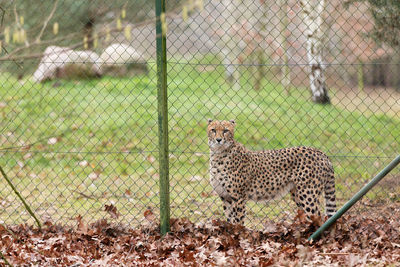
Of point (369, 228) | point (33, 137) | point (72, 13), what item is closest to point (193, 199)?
point (369, 228)

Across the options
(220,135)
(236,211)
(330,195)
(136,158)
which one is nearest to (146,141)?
(136,158)

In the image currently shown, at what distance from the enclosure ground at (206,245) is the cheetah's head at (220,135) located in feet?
3.14

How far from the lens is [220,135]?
225 inches

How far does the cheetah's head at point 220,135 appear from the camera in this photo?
5.71 meters

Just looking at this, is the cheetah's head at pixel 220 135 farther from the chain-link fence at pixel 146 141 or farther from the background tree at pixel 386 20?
the background tree at pixel 386 20

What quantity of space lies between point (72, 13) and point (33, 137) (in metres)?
4.59

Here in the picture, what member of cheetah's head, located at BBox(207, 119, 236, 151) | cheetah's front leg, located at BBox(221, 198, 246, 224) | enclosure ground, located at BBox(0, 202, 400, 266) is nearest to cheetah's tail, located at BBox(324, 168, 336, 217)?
enclosure ground, located at BBox(0, 202, 400, 266)

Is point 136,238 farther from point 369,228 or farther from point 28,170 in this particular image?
point 28,170

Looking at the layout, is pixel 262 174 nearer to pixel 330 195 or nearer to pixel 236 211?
pixel 236 211

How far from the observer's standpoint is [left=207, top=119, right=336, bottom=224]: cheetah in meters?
5.75

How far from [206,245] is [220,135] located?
1.37 meters

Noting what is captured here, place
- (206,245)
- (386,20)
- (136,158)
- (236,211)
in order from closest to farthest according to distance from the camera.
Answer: (206,245), (236,211), (386,20), (136,158)

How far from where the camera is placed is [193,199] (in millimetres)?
7008

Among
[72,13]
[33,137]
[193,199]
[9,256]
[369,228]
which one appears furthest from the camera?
[72,13]
